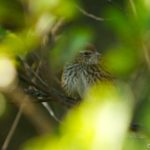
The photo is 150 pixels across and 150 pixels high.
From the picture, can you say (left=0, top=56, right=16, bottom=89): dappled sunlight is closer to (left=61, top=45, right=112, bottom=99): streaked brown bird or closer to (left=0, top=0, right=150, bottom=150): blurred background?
(left=0, top=0, right=150, bottom=150): blurred background

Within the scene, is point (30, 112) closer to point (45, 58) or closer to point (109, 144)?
point (109, 144)

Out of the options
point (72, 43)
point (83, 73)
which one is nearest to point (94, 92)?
point (72, 43)

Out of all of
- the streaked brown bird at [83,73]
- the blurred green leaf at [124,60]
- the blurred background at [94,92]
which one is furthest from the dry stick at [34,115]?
the streaked brown bird at [83,73]

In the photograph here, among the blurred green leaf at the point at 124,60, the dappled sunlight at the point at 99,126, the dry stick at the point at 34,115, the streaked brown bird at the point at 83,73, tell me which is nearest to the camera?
the dappled sunlight at the point at 99,126

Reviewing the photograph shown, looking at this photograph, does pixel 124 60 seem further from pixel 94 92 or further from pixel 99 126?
pixel 99 126

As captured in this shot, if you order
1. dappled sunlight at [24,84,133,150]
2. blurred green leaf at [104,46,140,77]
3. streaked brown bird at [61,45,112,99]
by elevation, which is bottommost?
streaked brown bird at [61,45,112,99]

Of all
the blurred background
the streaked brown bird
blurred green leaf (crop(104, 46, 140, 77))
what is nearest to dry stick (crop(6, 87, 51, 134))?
the blurred background

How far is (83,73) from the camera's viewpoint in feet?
13.9

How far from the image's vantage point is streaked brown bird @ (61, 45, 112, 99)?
4.04 metres

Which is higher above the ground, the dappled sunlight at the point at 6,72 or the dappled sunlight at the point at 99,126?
the dappled sunlight at the point at 6,72

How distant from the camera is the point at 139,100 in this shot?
153cm

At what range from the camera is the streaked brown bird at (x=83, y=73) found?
404 cm

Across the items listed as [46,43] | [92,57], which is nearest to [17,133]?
[92,57]

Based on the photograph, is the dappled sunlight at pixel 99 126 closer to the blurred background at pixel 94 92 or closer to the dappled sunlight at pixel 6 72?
the blurred background at pixel 94 92
